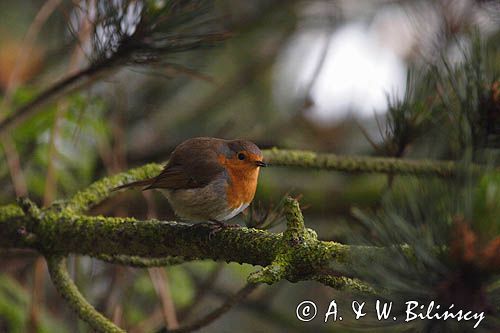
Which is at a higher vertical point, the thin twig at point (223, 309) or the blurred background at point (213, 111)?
the blurred background at point (213, 111)

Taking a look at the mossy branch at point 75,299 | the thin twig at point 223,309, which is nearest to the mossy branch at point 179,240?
the mossy branch at point 75,299

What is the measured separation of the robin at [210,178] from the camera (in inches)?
103

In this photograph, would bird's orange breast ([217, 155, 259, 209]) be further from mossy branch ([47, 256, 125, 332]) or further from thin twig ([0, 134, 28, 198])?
thin twig ([0, 134, 28, 198])

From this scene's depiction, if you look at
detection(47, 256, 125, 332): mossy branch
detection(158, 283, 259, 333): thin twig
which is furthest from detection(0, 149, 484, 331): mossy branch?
detection(158, 283, 259, 333): thin twig

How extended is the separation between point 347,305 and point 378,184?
2415 mm

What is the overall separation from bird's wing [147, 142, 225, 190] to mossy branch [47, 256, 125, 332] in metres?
0.49

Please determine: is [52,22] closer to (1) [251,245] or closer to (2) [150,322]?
(2) [150,322]

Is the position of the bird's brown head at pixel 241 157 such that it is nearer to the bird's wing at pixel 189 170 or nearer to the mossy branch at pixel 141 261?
the bird's wing at pixel 189 170

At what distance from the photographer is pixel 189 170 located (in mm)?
2688

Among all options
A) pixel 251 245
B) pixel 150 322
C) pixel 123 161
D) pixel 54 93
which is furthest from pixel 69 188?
pixel 251 245

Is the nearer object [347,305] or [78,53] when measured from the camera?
[347,305]

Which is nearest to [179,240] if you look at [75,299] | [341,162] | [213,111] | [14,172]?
[75,299]

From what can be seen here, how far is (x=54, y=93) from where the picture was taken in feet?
7.89

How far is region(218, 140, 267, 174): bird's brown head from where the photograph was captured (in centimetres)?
263
